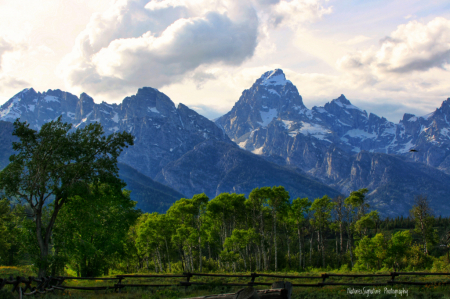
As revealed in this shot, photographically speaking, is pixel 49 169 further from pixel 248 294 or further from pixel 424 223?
pixel 424 223

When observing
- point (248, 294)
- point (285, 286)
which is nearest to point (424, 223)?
point (285, 286)

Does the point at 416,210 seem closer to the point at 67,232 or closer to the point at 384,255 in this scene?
the point at 384,255

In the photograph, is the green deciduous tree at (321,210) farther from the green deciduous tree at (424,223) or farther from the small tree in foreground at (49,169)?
the small tree in foreground at (49,169)

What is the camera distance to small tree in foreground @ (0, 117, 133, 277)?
2942cm

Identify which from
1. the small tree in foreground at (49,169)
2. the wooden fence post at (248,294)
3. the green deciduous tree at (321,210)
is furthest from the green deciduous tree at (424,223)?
the wooden fence post at (248,294)

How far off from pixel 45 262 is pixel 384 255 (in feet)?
192

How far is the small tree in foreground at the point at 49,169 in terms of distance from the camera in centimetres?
2942

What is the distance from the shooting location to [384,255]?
6175 centimetres

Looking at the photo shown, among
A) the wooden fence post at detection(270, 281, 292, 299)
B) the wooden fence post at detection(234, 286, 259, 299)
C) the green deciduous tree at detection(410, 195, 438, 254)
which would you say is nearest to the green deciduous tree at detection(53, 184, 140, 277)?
the wooden fence post at detection(270, 281, 292, 299)

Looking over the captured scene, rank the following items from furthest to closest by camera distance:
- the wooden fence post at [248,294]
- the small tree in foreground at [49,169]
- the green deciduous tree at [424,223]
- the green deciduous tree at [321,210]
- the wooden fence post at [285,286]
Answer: the green deciduous tree at [424,223]
the green deciduous tree at [321,210]
the small tree in foreground at [49,169]
the wooden fence post at [285,286]
the wooden fence post at [248,294]

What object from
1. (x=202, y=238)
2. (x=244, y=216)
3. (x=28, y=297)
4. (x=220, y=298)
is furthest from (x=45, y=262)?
(x=244, y=216)

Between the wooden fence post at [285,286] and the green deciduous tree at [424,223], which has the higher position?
the wooden fence post at [285,286]

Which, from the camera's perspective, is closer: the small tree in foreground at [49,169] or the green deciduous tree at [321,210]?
the small tree in foreground at [49,169]

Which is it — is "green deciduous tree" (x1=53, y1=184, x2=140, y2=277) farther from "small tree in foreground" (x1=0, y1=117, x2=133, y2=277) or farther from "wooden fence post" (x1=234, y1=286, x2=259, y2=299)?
"wooden fence post" (x1=234, y1=286, x2=259, y2=299)
